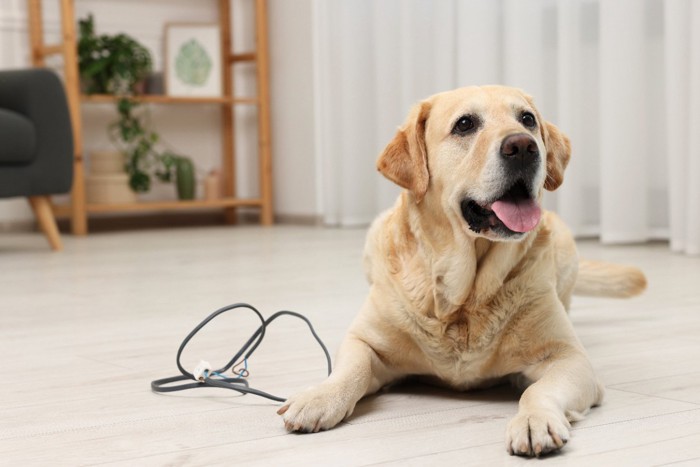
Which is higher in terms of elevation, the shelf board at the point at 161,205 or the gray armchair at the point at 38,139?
the gray armchair at the point at 38,139

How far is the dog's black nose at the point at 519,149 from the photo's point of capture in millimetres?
1316

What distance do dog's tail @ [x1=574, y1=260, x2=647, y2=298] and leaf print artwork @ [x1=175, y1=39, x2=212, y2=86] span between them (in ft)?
12.2

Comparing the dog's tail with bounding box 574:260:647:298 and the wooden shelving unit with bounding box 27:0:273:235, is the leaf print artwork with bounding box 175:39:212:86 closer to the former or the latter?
the wooden shelving unit with bounding box 27:0:273:235

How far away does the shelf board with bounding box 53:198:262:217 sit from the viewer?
4926 millimetres

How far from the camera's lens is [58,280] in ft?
Result: 9.93

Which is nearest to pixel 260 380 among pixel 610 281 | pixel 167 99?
pixel 610 281

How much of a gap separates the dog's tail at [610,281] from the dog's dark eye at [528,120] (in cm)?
70

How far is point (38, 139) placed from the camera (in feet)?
12.8

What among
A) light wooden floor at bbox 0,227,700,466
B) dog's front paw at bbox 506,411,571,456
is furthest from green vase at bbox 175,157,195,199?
dog's front paw at bbox 506,411,571,456

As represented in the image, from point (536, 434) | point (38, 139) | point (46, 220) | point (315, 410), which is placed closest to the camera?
point (536, 434)

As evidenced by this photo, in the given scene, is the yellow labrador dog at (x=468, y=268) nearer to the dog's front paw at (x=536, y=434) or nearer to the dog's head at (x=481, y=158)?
the dog's head at (x=481, y=158)

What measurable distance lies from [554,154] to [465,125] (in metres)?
0.18

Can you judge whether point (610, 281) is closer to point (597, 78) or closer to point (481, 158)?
point (481, 158)

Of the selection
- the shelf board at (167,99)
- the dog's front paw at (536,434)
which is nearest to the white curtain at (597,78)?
the shelf board at (167,99)
